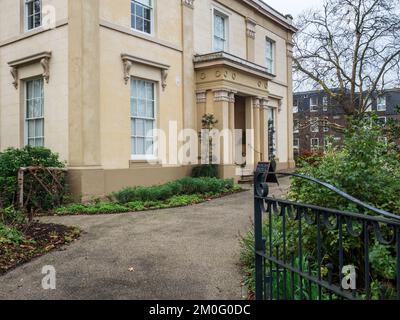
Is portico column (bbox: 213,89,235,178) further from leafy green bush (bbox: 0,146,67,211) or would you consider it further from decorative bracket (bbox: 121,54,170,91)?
leafy green bush (bbox: 0,146,67,211)

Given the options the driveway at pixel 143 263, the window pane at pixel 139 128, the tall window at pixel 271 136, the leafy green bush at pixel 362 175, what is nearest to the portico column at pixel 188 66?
the window pane at pixel 139 128

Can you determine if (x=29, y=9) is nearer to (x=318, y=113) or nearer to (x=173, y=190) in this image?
(x=173, y=190)

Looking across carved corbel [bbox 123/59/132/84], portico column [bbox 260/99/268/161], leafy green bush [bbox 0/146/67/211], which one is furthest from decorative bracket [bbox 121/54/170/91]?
portico column [bbox 260/99/268/161]

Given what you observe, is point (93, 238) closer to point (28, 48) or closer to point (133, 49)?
point (133, 49)

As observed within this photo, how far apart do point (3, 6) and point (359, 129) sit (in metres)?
12.7

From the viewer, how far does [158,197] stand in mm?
10188

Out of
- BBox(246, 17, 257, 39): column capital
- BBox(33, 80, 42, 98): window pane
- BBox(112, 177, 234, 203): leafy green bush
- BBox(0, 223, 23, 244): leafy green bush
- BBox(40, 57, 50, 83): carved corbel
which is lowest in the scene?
BBox(0, 223, 23, 244): leafy green bush

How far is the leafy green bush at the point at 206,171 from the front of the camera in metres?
13.1

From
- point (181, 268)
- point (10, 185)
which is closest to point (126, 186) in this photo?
point (10, 185)

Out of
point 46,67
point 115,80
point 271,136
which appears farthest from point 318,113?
point 46,67

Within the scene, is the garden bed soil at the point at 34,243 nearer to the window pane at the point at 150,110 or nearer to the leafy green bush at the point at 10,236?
the leafy green bush at the point at 10,236

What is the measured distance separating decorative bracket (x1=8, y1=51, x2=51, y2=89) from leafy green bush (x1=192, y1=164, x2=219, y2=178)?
18.4 ft

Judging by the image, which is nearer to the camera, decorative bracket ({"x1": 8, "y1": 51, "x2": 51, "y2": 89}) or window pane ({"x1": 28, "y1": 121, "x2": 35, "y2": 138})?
decorative bracket ({"x1": 8, "y1": 51, "x2": 51, "y2": 89})

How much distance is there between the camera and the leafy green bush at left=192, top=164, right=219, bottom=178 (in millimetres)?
13148
